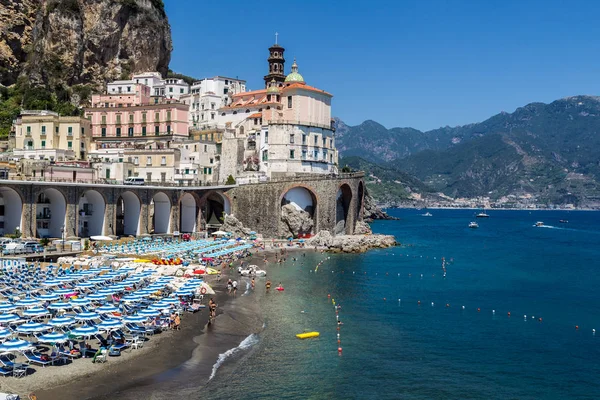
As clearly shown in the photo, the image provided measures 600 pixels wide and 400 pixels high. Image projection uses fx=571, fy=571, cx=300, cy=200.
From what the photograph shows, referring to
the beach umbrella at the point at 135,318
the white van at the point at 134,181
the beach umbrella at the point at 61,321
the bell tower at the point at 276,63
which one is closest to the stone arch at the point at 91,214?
the white van at the point at 134,181

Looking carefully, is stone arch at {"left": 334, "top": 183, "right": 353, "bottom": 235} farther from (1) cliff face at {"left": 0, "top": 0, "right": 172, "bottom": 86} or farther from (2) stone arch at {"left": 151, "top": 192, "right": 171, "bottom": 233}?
(1) cliff face at {"left": 0, "top": 0, "right": 172, "bottom": 86}

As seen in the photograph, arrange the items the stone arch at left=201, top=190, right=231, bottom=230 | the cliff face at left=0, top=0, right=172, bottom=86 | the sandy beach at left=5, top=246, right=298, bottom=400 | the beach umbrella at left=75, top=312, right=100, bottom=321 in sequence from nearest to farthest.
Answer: the sandy beach at left=5, top=246, right=298, bottom=400 < the beach umbrella at left=75, top=312, right=100, bottom=321 < the stone arch at left=201, top=190, right=231, bottom=230 < the cliff face at left=0, top=0, right=172, bottom=86

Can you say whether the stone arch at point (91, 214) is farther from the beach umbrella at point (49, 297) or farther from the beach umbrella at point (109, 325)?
the beach umbrella at point (109, 325)

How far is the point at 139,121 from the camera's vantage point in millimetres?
Answer: 103188

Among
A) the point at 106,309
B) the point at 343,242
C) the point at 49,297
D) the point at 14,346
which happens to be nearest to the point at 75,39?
the point at 343,242

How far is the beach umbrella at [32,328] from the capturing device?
107ft

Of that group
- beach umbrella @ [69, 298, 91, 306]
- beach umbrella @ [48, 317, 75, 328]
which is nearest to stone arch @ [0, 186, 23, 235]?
beach umbrella @ [69, 298, 91, 306]

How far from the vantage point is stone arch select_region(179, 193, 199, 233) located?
297 feet

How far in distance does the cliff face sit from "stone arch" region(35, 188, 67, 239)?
50268 millimetres

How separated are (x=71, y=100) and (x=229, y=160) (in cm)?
3799

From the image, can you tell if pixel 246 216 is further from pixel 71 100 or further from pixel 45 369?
pixel 45 369

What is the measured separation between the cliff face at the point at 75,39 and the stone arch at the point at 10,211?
169ft

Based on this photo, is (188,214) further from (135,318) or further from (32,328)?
(32,328)

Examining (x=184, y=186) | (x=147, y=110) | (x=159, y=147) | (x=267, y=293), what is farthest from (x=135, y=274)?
(x=147, y=110)
